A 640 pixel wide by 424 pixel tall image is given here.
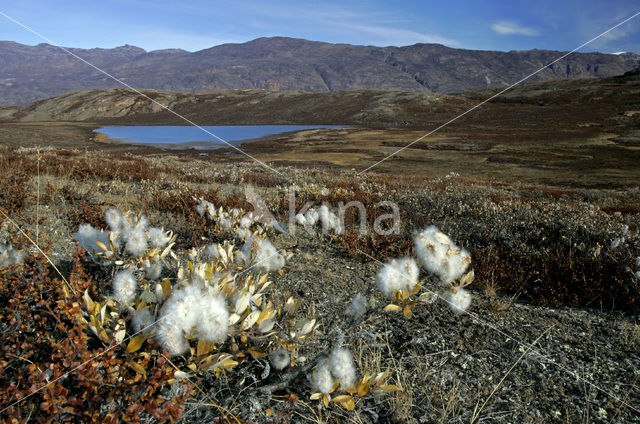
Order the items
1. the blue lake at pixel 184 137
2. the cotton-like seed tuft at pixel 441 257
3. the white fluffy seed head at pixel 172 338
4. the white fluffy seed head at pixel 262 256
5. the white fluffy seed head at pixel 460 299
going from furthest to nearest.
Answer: the blue lake at pixel 184 137, the white fluffy seed head at pixel 262 256, the white fluffy seed head at pixel 460 299, the cotton-like seed tuft at pixel 441 257, the white fluffy seed head at pixel 172 338

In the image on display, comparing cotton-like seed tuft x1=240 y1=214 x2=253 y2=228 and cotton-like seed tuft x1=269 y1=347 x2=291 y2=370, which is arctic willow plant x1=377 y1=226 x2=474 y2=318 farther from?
cotton-like seed tuft x1=240 y1=214 x2=253 y2=228

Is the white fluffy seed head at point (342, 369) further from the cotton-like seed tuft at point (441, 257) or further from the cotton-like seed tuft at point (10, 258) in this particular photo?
the cotton-like seed tuft at point (10, 258)

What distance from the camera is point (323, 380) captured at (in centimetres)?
162

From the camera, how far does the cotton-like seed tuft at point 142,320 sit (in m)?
1.66

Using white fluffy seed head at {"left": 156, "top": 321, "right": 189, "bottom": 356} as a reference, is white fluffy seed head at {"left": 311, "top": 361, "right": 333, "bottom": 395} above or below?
below

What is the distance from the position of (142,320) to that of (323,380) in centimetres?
88

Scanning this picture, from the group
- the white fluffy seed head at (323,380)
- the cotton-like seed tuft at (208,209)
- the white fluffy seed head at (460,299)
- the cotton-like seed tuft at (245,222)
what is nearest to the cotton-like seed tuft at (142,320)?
the white fluffy seed head at (323,380)

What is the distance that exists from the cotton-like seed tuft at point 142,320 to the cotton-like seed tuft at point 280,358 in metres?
0.60

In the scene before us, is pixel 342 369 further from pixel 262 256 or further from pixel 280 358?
pixel 262 256

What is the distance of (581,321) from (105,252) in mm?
3452

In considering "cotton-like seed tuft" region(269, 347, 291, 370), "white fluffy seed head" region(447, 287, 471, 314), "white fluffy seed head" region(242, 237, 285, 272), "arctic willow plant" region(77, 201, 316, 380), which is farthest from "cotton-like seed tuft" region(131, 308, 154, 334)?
"white fluffy seed head" region(447, 287, 471, 314)

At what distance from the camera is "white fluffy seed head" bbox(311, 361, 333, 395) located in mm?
1617

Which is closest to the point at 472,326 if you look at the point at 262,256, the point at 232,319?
the point at 262,256

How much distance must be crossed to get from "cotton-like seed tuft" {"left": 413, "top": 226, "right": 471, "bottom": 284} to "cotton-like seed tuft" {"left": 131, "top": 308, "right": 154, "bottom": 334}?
5.06 ft
